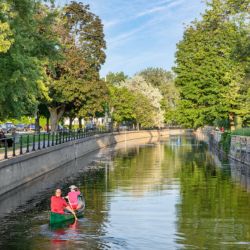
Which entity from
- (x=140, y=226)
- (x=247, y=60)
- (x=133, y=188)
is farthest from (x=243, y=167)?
(x=140, y=226)

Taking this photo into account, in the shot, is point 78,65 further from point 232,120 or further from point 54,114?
point 232,120

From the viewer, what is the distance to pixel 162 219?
22844 millimetres

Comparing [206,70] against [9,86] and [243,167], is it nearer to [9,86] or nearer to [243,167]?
[243,167]

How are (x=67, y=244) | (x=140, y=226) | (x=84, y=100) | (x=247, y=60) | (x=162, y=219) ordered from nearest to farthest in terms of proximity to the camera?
(x=67, y=244)
(x=140, y=226)
(x=162, y=219)
(x=247, y=60)
(x=84, y=100)

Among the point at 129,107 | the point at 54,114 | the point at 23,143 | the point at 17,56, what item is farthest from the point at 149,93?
the point at 17,56

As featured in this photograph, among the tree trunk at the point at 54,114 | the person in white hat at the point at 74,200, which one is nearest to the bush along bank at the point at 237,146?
the tree trunk at the point at 54,114

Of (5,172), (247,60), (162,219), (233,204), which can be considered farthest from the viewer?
(247,60)

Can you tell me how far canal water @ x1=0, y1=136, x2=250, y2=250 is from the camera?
1872 centimetres

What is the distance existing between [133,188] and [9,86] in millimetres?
9612

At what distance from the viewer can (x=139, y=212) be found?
24.7m

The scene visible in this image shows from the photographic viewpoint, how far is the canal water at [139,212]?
61.4 ft

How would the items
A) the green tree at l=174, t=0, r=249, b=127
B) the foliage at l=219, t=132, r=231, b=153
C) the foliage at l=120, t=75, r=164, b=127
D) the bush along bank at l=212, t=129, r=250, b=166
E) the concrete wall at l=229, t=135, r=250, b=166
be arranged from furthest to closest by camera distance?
the foliage at l=120, t=75, r=164, b=127
the green tree at l=174, t=0, r=249, b=127
the foliage at l=219, t=132, r=231, b=153
the bush along bank at l=212, t=129, r=250, b=166
the concrete wall at l=229, t=135, r=250, b=166

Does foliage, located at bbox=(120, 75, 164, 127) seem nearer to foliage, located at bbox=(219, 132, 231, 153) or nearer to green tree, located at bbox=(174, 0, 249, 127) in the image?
green tree, located at bbox=(174, 0, 249, 127)

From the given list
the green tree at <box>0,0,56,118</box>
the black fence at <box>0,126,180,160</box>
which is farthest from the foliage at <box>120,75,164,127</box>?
the green tree at <box>0,0,56,118</box>
